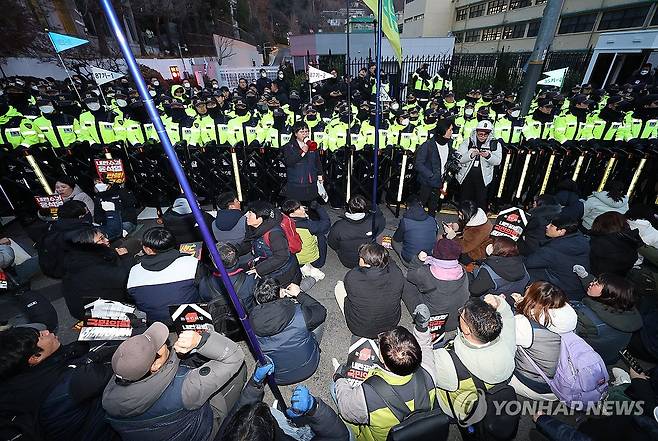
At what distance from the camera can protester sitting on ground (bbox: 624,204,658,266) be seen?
3.83m

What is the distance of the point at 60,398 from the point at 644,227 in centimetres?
625

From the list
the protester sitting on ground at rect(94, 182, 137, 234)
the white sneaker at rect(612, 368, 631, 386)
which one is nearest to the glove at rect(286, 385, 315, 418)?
the white sneaker at rect(612, 368, 631, 386)

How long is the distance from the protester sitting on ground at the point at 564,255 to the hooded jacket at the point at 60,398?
4.31 m

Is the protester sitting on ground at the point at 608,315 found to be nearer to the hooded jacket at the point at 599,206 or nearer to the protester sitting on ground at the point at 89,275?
the hooded jacket at the point at 599,206

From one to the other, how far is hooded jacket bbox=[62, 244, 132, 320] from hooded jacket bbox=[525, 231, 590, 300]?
4.70m

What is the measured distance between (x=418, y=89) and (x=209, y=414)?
1332cm

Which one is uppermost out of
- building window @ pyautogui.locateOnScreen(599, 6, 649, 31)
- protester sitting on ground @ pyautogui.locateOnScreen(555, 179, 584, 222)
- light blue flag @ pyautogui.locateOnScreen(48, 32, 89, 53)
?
building window @ pyautogui.locateOnScreen(599, 6, 649, 31)

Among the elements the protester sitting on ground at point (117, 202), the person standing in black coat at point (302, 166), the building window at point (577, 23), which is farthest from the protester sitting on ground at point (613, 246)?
the building window at point (577, 23)

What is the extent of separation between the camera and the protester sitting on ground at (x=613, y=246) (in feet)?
11.3

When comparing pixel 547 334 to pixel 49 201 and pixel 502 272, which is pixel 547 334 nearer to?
pixel 502 272

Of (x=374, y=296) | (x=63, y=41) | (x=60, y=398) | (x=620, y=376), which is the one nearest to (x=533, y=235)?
(x=620, y=376)

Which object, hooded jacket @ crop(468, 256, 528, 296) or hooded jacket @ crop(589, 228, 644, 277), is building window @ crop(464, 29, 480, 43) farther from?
hooded jacket @ crop(468, 256, 528, 296)

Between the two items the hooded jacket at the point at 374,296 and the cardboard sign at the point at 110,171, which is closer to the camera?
the hooded jacket at the point at 374,296

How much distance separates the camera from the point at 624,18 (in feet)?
70.7
